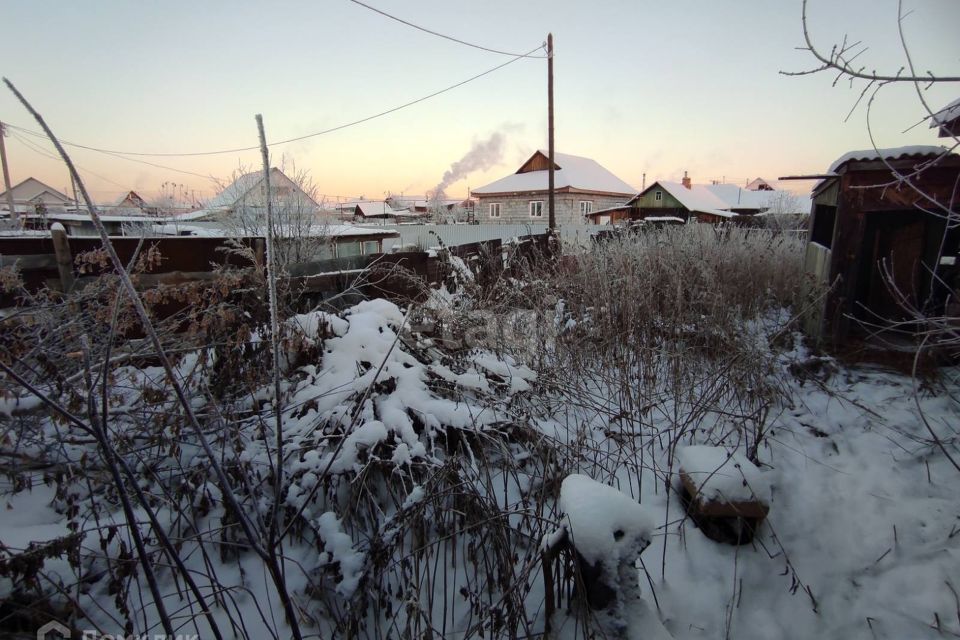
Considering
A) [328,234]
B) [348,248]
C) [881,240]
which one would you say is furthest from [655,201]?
[881,240]

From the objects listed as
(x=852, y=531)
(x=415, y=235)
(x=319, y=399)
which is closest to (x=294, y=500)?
(x=319, y=399)

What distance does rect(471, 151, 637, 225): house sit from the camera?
2823cm

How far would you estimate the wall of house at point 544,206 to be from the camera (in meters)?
28.2

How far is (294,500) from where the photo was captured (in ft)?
6.34

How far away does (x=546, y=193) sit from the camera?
93.4ft

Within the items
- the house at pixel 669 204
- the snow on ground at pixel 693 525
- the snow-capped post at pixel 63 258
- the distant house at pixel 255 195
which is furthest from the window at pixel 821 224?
the house at pixel 669 204

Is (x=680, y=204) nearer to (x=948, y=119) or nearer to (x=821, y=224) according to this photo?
(x=821, y=224)

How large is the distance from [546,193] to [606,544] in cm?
2891

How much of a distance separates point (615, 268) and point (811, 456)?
2628 mm

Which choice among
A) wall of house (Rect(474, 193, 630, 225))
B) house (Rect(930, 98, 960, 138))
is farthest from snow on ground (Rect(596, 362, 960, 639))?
wall of house (Rect(474, 193, 630, 225))

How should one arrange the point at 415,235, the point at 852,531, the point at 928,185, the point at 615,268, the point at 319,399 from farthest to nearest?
the point at 415,235 → the point at 615,268 → the point at 928,185 → the point at 319,399 → the point at 852,531

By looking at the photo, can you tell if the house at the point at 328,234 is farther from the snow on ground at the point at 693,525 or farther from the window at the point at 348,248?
the snow on ground at the point at 693,525

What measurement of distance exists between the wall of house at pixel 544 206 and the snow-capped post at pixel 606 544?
1039 inches

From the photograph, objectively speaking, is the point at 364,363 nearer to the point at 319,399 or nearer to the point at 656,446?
the point at 319,399
